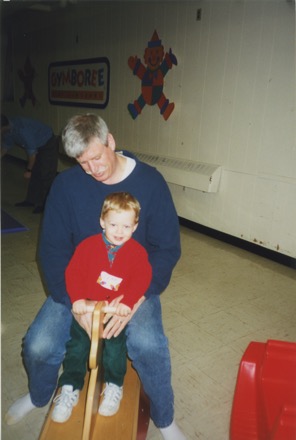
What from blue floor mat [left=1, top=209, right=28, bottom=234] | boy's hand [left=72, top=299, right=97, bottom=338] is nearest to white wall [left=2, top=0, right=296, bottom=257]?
blue floor mat [left=1, top=209, right=28, bottom=234]

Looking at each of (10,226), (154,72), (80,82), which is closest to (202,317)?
(10,226)

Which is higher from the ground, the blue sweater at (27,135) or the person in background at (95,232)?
the blue sweater at (27,135)

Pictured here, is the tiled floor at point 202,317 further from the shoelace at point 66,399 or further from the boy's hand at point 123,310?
the boy's hand at point 123,310

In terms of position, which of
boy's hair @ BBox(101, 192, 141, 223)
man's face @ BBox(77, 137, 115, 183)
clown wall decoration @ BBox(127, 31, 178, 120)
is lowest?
boy's hair @ BBox(101, 192, 141, 223)

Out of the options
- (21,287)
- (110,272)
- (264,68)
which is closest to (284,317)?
(110,272)

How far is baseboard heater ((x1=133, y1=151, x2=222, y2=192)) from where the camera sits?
3.37m

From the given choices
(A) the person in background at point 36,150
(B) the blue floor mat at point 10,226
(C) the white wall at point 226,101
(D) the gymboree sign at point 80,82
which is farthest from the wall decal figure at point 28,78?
(B) the blue floor mat at point 10,226

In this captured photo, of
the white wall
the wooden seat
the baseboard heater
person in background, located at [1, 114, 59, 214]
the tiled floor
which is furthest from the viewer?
person in background, located at [1, 114, 59, 214]

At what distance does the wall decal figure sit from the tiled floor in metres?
4.27

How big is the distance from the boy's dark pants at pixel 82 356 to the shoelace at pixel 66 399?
4 cm

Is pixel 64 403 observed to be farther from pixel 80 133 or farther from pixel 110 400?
pixel 80 133

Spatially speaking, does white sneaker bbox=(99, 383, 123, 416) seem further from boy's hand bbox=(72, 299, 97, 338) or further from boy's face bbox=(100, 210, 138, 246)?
boy's face bbox=(100, 210, 138, 246)

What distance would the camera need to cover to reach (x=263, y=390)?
1176 millimetres

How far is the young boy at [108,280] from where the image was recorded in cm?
114
